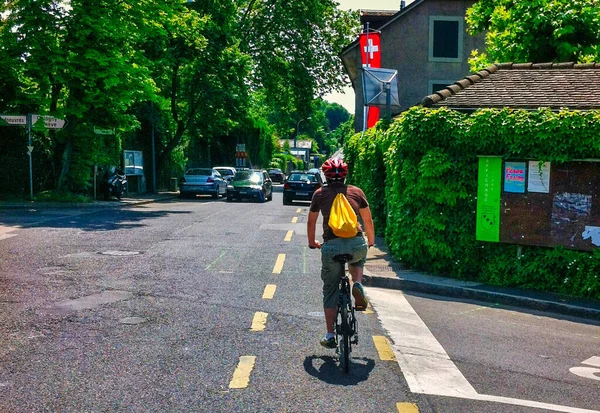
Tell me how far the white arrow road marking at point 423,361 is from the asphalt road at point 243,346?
2cm

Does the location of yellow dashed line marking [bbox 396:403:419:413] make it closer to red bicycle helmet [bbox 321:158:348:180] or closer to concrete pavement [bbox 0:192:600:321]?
red bicycle helmet [bbox 321:158:348:180]

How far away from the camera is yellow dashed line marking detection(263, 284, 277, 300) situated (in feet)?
30.5

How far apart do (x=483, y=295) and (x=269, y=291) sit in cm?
318

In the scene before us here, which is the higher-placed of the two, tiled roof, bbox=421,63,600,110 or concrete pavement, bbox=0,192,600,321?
tiled roof, bbox=421,63,600,110

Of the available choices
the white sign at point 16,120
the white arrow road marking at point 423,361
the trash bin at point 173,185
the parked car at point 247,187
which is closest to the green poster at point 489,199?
the white arrow road marking at point 423,361

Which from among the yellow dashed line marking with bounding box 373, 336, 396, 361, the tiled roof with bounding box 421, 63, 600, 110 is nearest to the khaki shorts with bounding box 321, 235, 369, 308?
the yellow dashed line marking with bounding box 373, 336, 396, 361

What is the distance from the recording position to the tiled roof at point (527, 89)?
11.8 metres

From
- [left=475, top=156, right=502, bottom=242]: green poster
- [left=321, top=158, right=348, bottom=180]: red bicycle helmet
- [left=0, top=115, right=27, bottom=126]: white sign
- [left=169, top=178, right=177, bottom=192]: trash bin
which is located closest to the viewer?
[left=321, top=158, right=348, bottom=180]: red bicycle helmet

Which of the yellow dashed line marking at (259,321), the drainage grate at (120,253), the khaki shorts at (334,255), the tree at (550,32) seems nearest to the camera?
the khaki shorts at (334,255)

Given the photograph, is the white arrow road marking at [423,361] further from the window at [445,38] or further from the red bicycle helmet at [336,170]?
the window at [445,38]

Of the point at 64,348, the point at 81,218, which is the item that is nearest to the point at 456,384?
the point at 64,348

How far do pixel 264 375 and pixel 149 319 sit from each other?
249cm

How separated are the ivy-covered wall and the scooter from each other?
20.3m

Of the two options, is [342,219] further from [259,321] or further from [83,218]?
[83,218]
